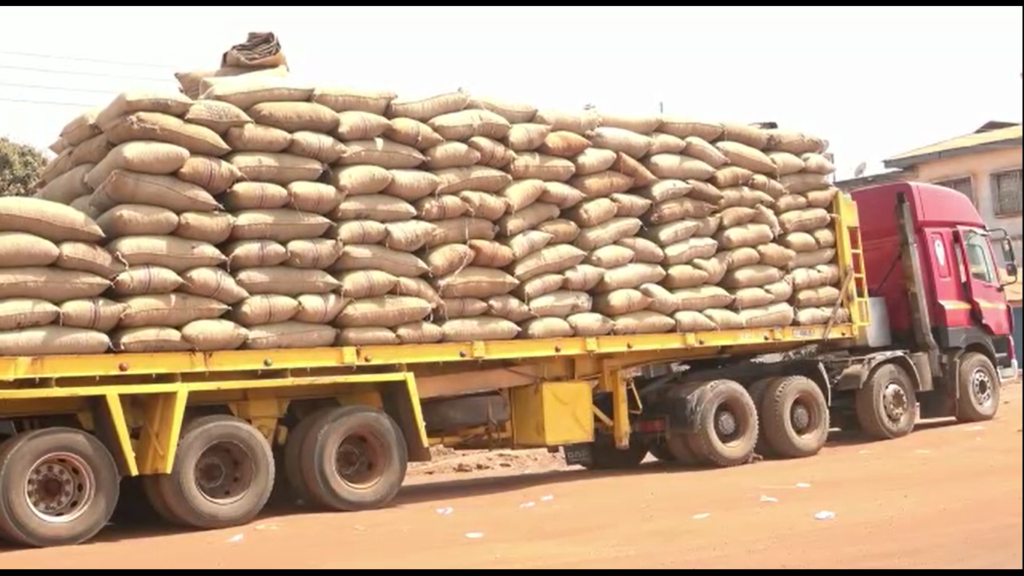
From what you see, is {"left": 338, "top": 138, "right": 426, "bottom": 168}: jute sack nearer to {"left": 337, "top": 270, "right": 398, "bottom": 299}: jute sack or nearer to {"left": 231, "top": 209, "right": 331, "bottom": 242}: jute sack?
{"left": 231, "top": 209, "right": 331, "bottom": 242}: jute sack

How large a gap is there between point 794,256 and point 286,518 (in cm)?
674

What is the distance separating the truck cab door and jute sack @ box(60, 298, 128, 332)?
11.3 m

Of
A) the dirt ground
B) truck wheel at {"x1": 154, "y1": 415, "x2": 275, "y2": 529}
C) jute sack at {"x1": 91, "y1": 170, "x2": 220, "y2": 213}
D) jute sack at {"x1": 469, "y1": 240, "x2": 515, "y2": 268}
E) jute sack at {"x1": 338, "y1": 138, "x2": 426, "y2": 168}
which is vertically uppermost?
jute sack at {"x1": 338, "y1": 138, "x2": 426, "y2": 168}

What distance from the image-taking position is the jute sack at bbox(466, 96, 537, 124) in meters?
11.1

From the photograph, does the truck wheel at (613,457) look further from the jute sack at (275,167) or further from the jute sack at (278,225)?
the jute sack at (275,167)

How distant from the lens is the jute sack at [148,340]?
346 inches

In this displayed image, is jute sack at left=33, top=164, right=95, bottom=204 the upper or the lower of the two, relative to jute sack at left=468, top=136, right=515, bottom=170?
lower

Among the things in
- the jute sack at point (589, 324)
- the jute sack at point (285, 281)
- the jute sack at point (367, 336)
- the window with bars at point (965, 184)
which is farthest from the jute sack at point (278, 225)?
the window with bars at point (965, 184)

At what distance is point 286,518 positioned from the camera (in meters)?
9.69

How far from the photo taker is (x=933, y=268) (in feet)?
51.5

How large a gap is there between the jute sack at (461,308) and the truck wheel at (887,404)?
594 centimetres

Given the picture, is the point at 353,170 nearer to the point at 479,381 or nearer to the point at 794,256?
the point at 479,381

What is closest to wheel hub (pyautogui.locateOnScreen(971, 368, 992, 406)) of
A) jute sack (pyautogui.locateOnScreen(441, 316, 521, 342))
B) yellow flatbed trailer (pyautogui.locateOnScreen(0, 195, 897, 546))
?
yellow flatbed trailer (pyautogui.locateOnScreen(0, 195, 897, 546))

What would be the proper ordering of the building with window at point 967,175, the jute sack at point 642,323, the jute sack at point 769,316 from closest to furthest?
the jute sack at point 642,323
the jute sack at point 769,316
the building with window at point 967,175
